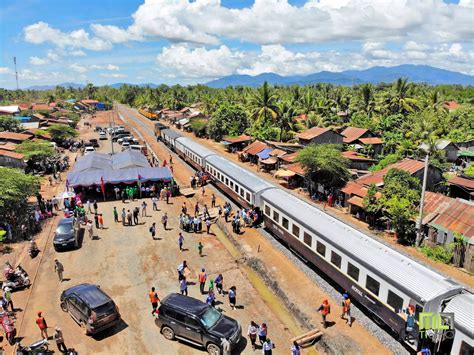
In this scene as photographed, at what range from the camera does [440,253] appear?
65.7 feet

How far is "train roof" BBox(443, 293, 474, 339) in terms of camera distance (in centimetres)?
1052

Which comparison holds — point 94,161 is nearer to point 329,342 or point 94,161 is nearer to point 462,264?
point 329,342

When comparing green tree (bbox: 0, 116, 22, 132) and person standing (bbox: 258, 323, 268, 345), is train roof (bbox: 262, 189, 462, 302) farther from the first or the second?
green tree (bbox: 0, 116, 22, 132)

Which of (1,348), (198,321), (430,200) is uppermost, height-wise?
(430,200)

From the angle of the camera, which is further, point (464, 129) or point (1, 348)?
point (464, 129)

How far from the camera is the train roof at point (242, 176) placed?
25.0 m

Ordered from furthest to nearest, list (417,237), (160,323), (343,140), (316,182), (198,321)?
(343,140), (316,182), (417,237), (160,323), (198,321)

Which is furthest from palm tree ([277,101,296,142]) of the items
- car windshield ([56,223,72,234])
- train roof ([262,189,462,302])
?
car windshield ([56,223,72,234])

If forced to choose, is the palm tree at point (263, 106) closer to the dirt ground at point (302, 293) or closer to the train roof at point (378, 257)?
the dirt ground at point (302, 293)

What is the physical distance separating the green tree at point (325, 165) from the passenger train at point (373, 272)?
7.41 m

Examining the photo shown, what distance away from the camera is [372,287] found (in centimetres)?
1388

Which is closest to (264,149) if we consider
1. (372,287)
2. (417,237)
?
(417,237)

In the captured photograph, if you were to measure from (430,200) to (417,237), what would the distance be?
332 cm

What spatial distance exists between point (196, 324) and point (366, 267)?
23.9 feet
